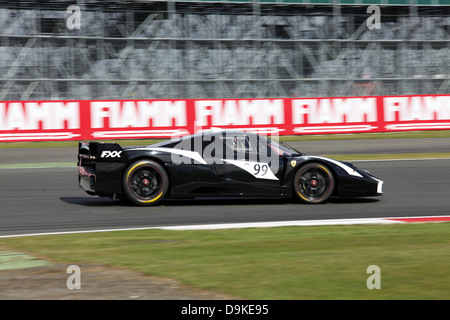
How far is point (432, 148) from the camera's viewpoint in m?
19.7

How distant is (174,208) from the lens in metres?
9.99

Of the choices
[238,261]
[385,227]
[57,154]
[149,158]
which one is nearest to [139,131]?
[57,154]

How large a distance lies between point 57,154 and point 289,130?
324 inches

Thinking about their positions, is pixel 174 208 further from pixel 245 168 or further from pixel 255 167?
pixel 255 167

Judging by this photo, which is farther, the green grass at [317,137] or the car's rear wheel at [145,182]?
the green grass at [317,137]

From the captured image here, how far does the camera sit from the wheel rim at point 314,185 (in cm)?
1009

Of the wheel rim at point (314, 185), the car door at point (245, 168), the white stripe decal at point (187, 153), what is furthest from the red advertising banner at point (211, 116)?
the white stripe decal at point (187, 153)

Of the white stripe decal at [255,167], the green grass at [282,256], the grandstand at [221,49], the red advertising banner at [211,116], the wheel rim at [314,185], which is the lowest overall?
the green grass at [282,256]

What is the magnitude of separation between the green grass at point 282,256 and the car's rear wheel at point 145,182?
1995mm

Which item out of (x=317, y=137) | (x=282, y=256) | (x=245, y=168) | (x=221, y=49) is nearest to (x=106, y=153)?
(x=245, y=168)

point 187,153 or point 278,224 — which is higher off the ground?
point 187,153

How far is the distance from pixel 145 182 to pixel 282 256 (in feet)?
12.9

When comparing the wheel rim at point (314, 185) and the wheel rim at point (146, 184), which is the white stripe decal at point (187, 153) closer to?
the wheel rim at point (146, 184)

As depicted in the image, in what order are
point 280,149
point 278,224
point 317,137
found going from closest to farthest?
1. point 278,224
2. point 280,149
3. point 317,137
